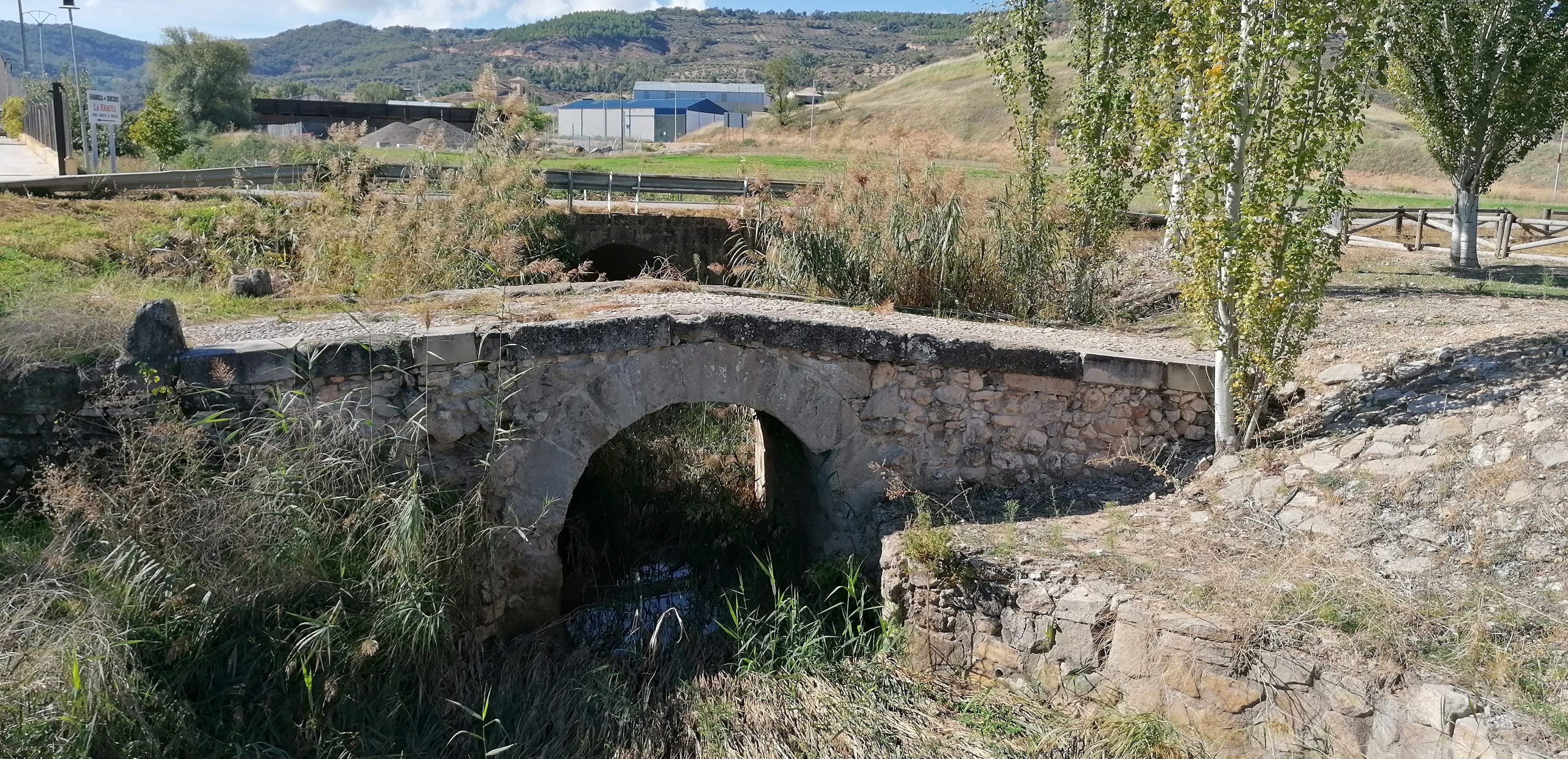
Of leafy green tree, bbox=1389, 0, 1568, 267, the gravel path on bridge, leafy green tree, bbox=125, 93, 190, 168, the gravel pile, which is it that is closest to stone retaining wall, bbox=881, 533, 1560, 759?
the gravel path on bridge

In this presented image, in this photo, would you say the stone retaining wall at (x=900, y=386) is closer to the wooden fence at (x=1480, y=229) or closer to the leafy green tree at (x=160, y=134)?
the wooden fence at (x=1480, y=229)

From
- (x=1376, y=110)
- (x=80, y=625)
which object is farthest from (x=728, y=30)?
(x=80, y=625)

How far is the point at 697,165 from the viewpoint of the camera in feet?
87.1

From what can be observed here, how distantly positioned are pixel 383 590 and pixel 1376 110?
53067mm

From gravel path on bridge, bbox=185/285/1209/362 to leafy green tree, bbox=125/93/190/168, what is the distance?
15.8m

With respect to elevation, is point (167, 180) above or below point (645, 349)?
above

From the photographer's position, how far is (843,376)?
7.64 meters

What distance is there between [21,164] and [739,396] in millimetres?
20137

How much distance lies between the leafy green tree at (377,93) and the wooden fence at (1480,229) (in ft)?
213

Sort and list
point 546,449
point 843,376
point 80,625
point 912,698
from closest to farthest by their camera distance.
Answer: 1. point 80,625
2. point 912,698
3. point 546,449
4. point 843,376

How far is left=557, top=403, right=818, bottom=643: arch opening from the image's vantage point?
26.3ft

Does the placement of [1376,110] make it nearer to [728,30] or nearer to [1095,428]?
[1095,428]

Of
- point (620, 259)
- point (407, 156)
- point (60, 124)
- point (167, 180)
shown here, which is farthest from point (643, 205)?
point (407, 156)

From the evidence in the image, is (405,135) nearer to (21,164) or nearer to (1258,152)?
(21,164)
